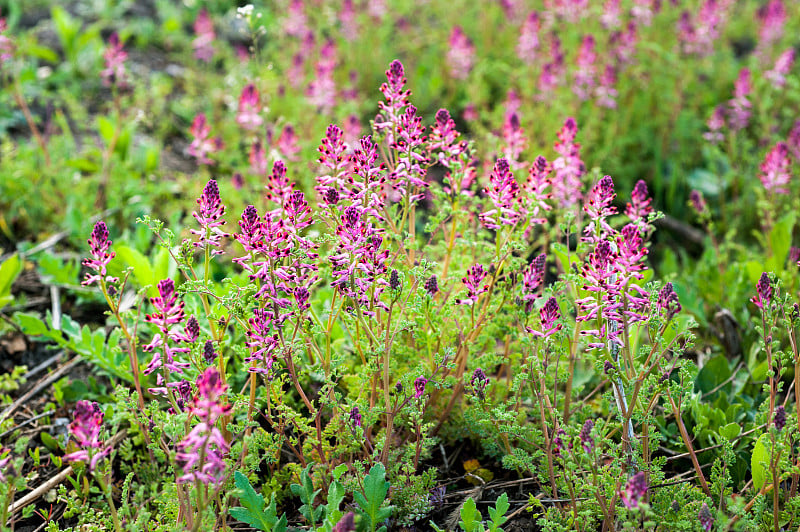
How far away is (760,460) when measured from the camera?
8.31 feet

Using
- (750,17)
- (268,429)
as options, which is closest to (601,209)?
(268,429)

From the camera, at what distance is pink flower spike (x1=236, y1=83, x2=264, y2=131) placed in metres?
4.88

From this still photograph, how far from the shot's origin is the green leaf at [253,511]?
7.95ft

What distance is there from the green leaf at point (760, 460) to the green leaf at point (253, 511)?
177cm

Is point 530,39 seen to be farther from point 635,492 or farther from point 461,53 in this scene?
point 635,492

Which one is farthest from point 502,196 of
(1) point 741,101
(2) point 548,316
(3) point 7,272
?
(1) point 741,101

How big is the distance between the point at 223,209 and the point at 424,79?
4.86m

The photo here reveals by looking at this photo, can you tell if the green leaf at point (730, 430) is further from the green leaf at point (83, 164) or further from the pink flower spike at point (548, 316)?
the green leaf at point (83, 164)

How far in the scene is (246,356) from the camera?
96.0 inches

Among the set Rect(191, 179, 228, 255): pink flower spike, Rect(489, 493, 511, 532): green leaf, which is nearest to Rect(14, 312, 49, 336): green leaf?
Rect(191, 179, 228, 255): pink flower spike

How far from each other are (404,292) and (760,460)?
5.05ft

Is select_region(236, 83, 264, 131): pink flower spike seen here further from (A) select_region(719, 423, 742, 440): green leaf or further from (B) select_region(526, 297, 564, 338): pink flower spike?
(A) select_region(719, 423, 742, 440): green leaf

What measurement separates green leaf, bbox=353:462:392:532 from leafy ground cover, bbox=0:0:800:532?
0.7 inches

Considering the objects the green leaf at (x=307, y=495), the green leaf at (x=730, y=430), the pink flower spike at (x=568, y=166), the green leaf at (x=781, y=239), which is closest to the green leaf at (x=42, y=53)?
the pink flower spike at (x=568, y=166)
